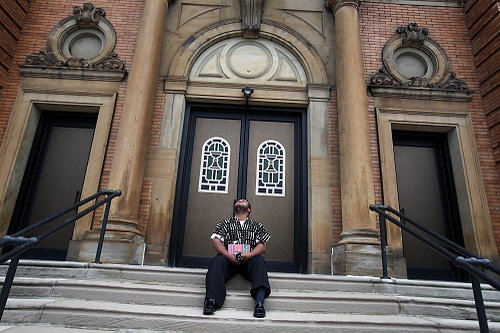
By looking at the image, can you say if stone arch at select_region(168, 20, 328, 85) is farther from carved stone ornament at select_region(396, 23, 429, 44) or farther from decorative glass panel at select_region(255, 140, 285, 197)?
carved stone ornament at select_region(396, 23, 429, 44)

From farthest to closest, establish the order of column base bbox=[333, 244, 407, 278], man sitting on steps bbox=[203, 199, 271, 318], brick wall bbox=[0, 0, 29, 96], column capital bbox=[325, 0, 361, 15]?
1. column capital bbox=[325, 0, 361, 15]
2. brick wall bbox=[0, 0, 29, 96]
3. column base bbox=[333, 244, 407, 278]
4. man sitting on steps bbox=[203, 199, 271, 318]

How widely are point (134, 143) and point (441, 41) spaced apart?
272 inches

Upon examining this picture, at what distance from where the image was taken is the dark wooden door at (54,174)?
6.30 meters

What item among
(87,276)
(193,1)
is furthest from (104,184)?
(193,1)

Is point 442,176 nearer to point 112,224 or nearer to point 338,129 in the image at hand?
point 338,129

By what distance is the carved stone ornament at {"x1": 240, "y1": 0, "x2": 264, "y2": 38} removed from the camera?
729 centimetres

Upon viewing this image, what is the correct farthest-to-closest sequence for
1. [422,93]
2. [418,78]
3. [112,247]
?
[418,78]
[422,93]
[112,247]

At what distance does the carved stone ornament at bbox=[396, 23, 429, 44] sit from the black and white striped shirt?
5758mm

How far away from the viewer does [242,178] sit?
655 centimetres

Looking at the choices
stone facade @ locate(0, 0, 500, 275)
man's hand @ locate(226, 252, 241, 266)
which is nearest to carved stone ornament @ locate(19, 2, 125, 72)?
stone facade @ locate(0, 0, 500, 275)

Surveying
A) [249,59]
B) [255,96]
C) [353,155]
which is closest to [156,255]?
[255,96]

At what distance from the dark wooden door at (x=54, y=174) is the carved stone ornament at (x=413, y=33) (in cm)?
694

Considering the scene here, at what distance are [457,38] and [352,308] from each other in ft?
22.6

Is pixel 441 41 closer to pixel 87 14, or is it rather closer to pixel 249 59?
pixel 249 59
